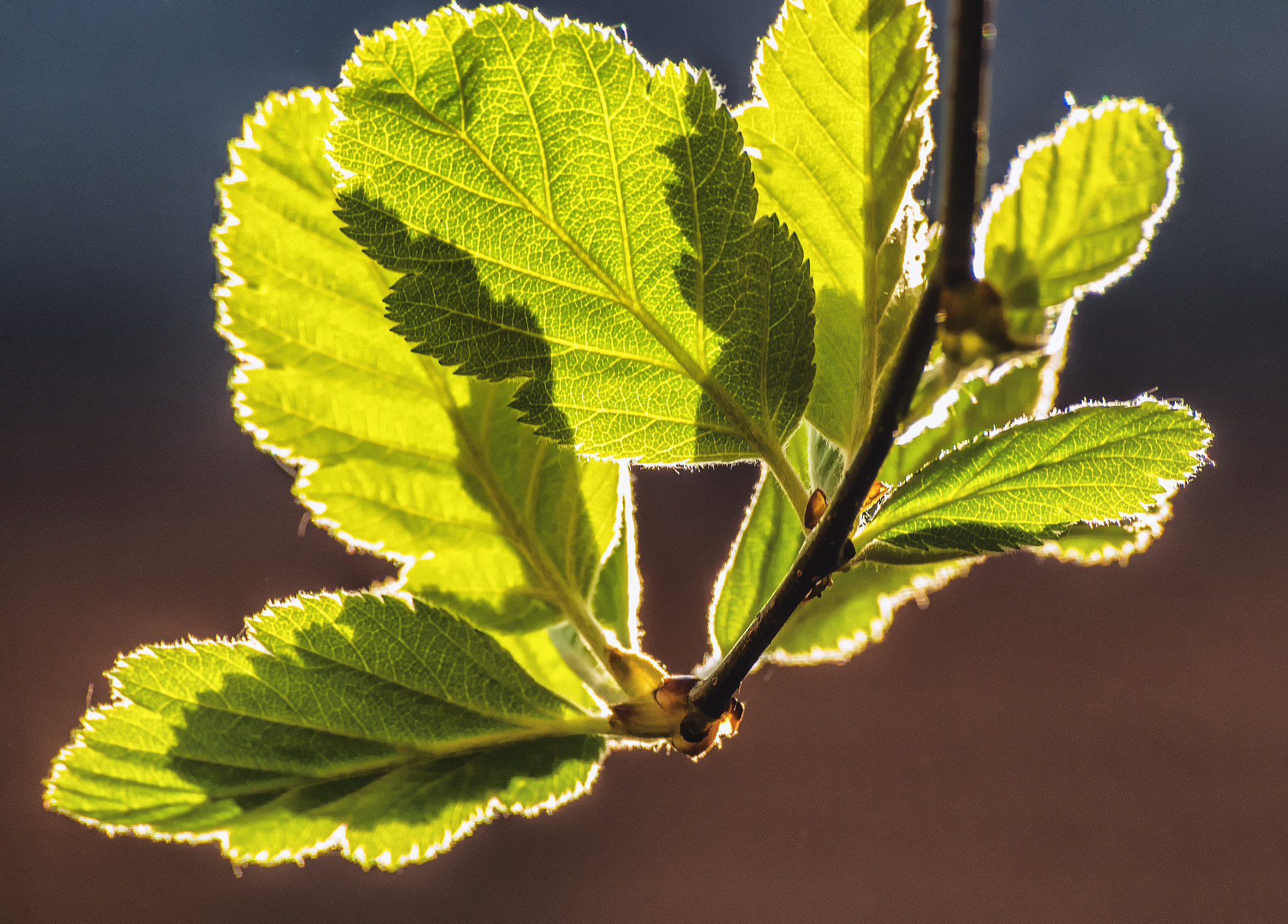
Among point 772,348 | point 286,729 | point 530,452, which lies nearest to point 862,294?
point 772,348

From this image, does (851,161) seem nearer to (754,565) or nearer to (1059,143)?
(1059,143)

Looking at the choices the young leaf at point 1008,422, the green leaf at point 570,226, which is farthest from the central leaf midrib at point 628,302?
the young leaf at point 1008,422

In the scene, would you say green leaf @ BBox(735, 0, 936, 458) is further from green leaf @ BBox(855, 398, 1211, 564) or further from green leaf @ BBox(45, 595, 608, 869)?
green leaf @ BBox(45, 595, 608, 869)

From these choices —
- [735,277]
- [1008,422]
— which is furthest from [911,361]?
[1008,422]

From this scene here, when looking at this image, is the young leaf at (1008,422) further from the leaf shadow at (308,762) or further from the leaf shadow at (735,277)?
the leaf shadow at (308,762)

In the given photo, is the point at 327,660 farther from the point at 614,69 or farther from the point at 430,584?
the point at 614,69
